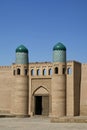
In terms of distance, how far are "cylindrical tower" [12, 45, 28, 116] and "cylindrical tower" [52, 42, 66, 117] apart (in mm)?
3617

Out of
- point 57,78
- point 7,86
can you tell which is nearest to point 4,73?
point 7,86

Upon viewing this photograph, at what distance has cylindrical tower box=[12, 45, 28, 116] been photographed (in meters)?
37.7

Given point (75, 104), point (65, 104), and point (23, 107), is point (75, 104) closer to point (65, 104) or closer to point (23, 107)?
point (65, 104)

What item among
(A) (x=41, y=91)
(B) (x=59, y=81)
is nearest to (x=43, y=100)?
(A) (x=41, y=91)

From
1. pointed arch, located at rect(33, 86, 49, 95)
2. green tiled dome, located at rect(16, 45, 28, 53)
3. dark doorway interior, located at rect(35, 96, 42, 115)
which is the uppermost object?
green tiled dome, located at rect(16, 45, 28, 53)

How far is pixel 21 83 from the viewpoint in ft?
124

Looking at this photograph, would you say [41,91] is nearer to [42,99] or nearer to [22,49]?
[42,99]

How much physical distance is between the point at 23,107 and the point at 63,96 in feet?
15.9

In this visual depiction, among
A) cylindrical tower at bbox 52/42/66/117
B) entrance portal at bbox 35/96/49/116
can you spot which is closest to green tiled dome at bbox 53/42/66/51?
cylindrical tower at bbox 52/42/66/117

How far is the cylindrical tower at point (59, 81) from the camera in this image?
3534cm

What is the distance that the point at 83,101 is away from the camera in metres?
36.2

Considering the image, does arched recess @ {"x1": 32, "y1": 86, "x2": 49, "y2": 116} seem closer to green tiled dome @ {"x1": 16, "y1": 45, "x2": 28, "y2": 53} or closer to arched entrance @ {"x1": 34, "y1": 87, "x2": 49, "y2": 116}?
arched entrance @ {"x1": 34, "y1": 87, "x2": 49, "y2": 116}

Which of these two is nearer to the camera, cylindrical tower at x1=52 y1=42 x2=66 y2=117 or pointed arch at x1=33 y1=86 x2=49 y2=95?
cylindrical tower at x1=52 y1=42 x2=66 y2=117

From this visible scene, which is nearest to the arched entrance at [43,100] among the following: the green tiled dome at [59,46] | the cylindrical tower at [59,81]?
the cylindrical tower at [59,81]
